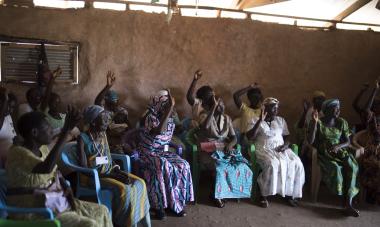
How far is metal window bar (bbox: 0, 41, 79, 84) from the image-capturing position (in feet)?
17.1

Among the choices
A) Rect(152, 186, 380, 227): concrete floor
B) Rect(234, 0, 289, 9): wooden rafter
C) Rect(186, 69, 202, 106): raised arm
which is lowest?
Rect(152, 186, 380, 227): concrete floor

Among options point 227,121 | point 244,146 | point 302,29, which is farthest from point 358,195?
point 302,29

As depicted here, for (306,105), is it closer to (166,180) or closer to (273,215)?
(273,215)

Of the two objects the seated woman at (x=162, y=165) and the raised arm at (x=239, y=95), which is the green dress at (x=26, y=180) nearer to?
the seated woman at (x=162, y=165)

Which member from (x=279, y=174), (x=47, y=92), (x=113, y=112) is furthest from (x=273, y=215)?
(x=47, y=92)

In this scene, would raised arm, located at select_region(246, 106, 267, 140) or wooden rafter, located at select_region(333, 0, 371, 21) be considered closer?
raised arm, located at select_region(246, 106, 267, 140)

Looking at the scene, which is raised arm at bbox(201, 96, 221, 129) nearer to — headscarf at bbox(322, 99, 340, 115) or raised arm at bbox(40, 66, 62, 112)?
headscarf at bbox(322, 99, 340, 115)

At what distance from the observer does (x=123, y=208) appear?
12.3 feet

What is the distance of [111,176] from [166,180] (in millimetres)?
837

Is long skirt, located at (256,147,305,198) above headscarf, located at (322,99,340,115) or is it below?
below

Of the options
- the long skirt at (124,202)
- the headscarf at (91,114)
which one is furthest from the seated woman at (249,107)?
the headscarf at (91,114)

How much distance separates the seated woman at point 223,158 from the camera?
5.00m

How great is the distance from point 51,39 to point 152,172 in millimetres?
2301

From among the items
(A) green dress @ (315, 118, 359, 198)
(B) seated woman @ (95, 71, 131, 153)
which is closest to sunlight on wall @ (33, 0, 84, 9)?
(B) seated woman @ (95, 71, 131, 153)
